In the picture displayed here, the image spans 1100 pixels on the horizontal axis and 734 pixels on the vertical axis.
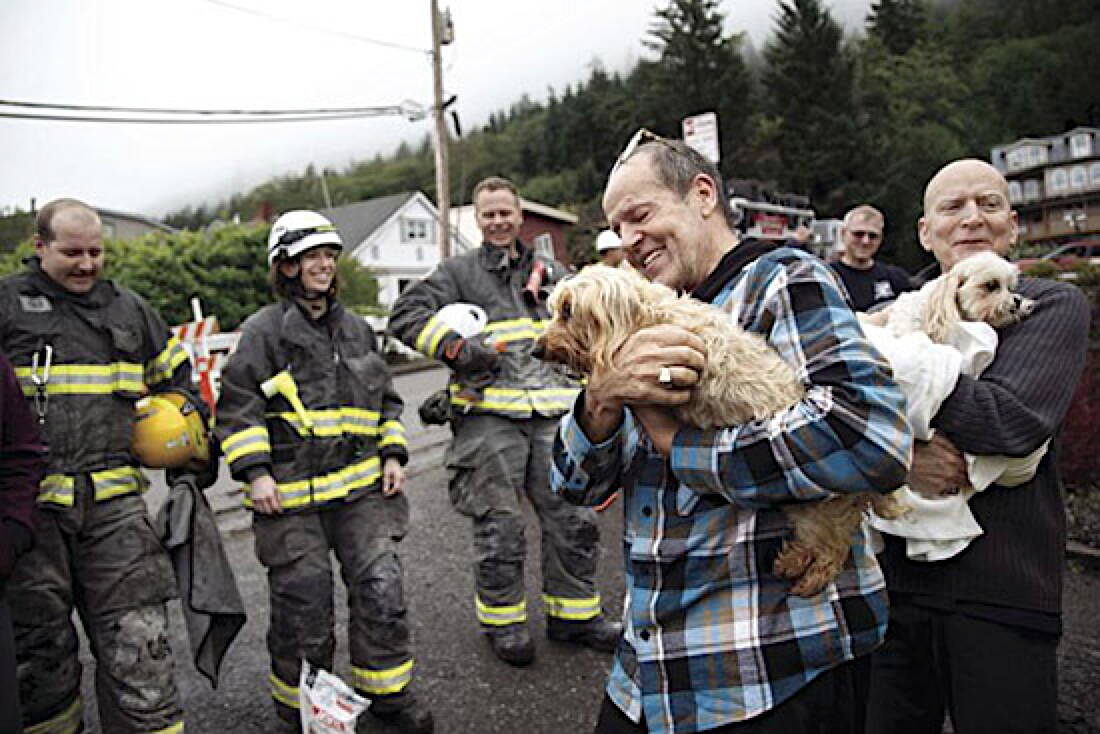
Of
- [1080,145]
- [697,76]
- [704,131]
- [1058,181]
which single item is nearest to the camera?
[704,131]

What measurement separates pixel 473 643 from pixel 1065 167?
62.6 metres

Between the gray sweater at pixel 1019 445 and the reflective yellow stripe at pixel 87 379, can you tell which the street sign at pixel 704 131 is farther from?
the reflective yellow stripe at pixel 87 379

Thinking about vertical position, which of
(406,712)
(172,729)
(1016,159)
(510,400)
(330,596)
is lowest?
(406,712)

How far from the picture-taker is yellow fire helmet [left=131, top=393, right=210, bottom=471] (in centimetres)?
337

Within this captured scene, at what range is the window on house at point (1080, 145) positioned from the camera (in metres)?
51.2

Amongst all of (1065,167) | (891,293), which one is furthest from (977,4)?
(891,293)

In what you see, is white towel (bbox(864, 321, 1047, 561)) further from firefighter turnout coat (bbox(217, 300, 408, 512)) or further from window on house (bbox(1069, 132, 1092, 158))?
window on house (bbox(1069, 132, 1092, 158))

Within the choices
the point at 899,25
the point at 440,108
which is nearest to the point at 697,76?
the point at 899,25

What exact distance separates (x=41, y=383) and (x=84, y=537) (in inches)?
28.2

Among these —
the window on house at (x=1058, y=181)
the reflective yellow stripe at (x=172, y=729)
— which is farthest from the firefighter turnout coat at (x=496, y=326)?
the window on house at (x=1058, y=181)

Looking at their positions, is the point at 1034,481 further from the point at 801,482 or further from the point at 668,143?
the point at 668,143

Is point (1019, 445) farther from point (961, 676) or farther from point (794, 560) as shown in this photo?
point (794, 560)

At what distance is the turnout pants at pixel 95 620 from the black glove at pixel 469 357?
179 cm

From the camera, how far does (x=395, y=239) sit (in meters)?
47.1
